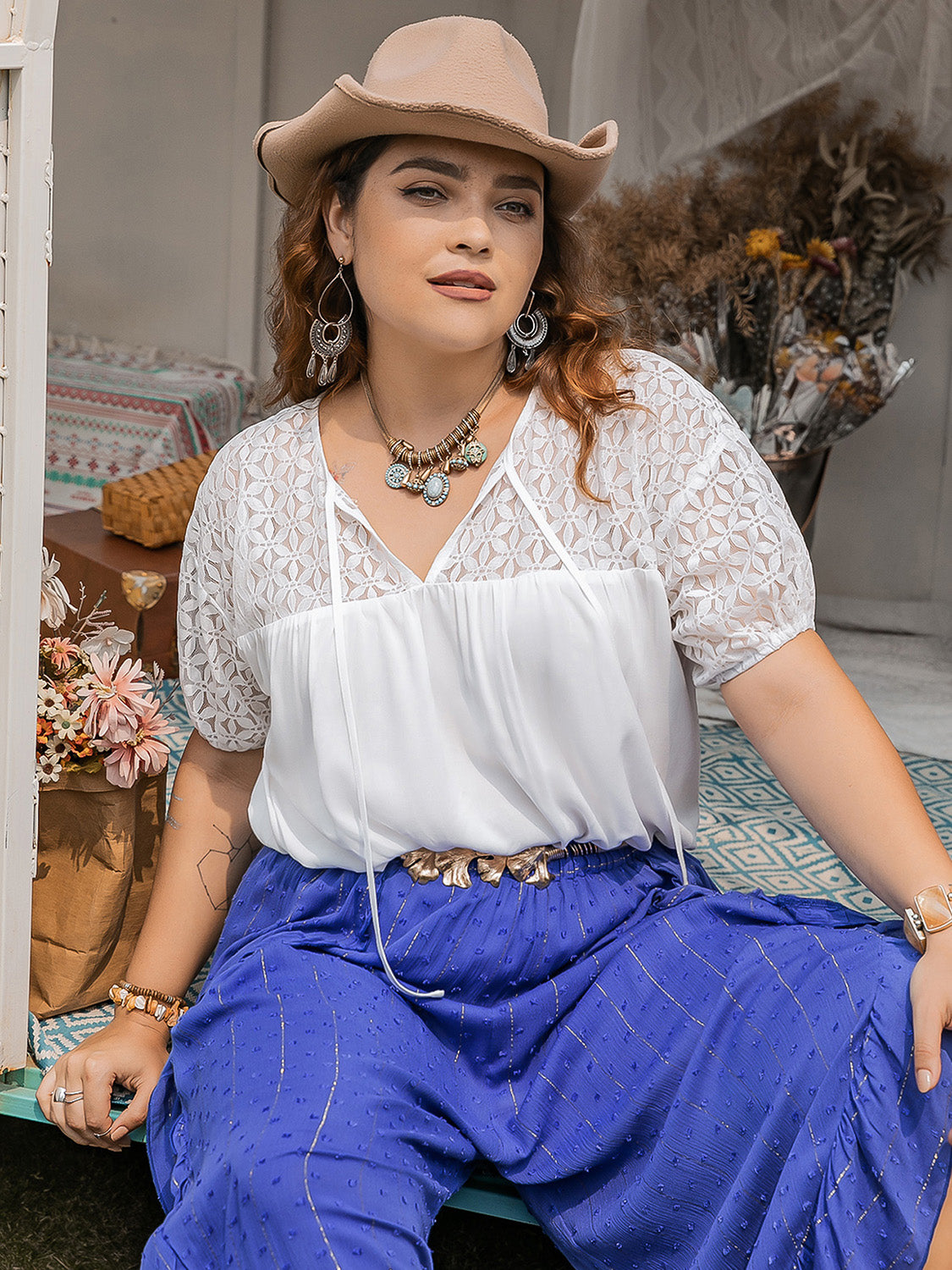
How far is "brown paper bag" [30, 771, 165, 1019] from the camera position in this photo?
2.11 metres

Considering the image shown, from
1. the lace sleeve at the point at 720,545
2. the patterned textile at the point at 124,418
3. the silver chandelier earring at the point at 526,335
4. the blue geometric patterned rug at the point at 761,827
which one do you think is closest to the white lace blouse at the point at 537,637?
the lace sleeve at the point at 720,545

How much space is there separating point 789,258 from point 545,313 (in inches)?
95.2

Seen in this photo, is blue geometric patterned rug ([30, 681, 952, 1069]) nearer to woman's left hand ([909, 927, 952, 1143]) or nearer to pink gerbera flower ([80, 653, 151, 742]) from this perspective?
pink gerbera flower ([80, 653, 151, 742])

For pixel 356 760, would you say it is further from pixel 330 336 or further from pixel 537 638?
pixel 330 336

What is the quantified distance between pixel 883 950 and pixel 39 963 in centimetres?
138

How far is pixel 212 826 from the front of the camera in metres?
1.98

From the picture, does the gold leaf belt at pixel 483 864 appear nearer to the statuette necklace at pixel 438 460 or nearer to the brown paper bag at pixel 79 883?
the statuette necklace at pixel 438 460

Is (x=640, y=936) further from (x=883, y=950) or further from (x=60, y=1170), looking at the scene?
(x=60, y=1170)

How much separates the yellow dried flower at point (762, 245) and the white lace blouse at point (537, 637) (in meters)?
2.41

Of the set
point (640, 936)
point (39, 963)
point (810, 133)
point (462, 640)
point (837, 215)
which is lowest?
point (39, 963)

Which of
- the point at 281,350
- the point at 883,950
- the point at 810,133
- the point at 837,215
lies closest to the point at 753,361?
the point at 837,215

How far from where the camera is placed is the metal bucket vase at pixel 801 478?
409cm

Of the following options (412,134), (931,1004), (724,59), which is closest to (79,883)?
(412,134)

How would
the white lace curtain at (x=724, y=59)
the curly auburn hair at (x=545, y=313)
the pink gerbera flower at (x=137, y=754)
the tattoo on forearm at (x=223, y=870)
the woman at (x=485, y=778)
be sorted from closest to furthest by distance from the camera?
the woman at (x=485, y=778) → the curly auburn hair at (x=545, y=313) → the tattoo on forearm at (x=223, y=870) → the pink gerbera flower at (x=137, y=754) → the white lace curtain at (x=724, y=59)
